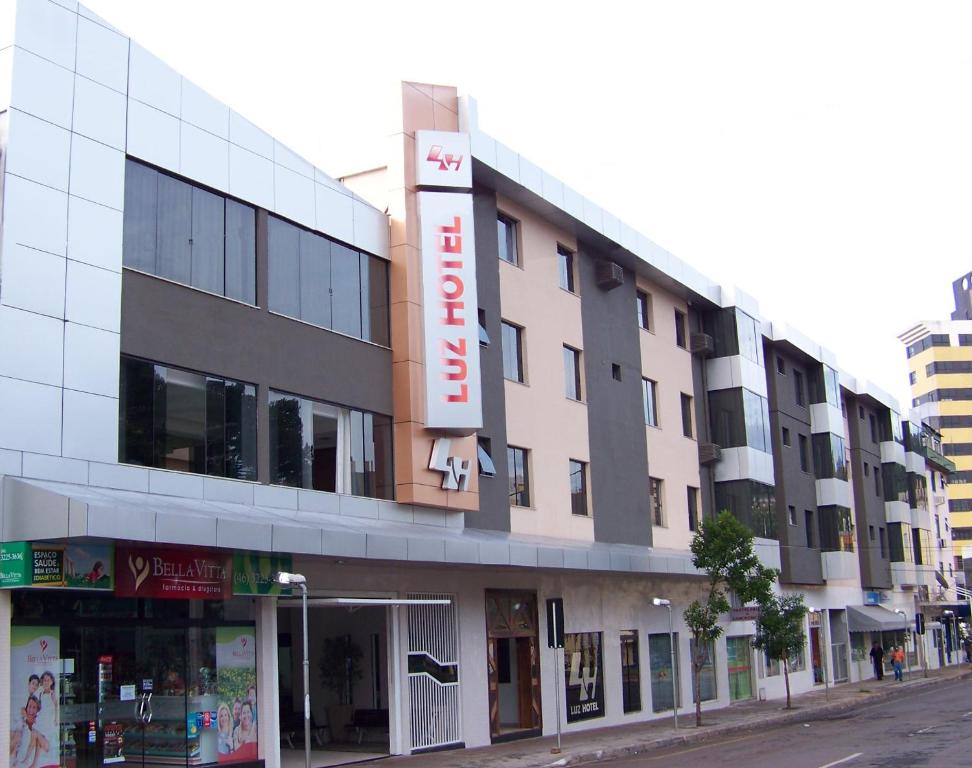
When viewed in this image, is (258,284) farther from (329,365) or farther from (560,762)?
(560,762)

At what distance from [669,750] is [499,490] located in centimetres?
689

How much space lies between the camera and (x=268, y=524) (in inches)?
706

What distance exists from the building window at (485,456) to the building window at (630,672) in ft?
26.3

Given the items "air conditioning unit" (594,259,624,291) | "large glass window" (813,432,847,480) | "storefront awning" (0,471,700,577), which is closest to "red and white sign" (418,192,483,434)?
"storefront awning" (0,471,700,577)

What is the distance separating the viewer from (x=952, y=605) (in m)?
72.8

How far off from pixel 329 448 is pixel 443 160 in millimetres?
7051

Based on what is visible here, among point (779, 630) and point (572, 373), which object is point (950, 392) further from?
point (572, 373)

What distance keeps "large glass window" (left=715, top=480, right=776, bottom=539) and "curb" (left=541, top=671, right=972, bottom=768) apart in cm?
629

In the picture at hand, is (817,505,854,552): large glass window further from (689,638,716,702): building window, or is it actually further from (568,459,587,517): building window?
(568,459,587,517): building window

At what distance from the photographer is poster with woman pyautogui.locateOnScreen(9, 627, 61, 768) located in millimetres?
15852

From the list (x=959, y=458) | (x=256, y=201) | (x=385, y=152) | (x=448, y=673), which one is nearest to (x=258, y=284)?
(x=256, y=201)

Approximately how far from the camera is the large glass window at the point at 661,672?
3316 cm

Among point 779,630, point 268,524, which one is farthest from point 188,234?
point 779,630

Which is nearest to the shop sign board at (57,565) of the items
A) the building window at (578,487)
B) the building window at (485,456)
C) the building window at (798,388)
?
the building window at (485,456)
